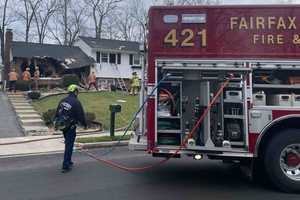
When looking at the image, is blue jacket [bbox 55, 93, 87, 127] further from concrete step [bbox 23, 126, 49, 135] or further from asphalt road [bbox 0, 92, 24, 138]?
concrete step [bbox 23, 126, 49, 135]

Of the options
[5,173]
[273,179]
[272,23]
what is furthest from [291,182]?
[5,173]

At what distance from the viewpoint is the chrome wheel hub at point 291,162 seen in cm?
789

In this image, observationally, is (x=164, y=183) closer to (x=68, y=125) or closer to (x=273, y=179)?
(x=273, y=179)

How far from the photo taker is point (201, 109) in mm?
8031

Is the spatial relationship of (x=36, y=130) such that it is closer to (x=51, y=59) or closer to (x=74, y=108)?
(x=74, y=108)

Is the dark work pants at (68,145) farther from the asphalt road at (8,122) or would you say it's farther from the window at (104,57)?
the window at (104,57)

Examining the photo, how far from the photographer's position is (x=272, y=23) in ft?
26.3

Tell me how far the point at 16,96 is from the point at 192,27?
2067 centimetres

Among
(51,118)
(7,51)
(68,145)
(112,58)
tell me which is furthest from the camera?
(112,58)

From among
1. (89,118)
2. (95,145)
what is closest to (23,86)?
(89,118)

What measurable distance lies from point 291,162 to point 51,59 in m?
34.8

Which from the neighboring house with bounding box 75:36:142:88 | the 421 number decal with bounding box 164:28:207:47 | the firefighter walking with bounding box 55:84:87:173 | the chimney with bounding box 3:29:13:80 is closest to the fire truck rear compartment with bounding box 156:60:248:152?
the 421 number decal with bounding box 164:28:207:47

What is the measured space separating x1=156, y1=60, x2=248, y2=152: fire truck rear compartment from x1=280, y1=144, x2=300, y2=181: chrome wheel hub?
2.31 feet

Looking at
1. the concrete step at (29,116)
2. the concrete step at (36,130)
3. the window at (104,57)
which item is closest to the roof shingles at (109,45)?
the window at (104,57)
